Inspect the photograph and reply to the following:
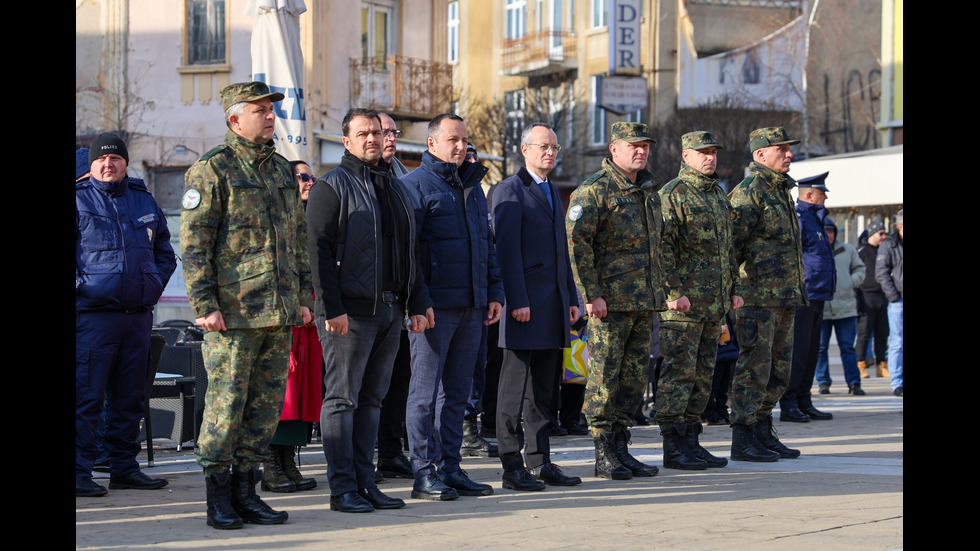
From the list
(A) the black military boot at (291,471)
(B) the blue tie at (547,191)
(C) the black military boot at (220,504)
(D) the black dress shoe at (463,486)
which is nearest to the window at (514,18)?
(B) the blue tie at (547,191)

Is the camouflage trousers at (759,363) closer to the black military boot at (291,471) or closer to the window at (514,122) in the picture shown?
the black military boot at (291,471)

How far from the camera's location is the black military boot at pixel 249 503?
6.23 meters

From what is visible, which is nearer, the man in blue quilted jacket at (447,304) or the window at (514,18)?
the man in blue quilted jacket at (447,304)

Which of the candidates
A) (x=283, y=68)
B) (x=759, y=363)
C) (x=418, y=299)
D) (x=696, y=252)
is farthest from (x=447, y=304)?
(x=283, y=68)

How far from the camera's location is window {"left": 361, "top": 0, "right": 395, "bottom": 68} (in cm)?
2470

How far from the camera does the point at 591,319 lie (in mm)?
8023

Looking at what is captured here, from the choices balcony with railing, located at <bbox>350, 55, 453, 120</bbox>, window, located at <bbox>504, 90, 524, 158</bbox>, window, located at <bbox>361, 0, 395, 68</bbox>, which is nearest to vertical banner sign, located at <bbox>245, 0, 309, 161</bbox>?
balcony with railing, located at <bbox>350, 55, 453, 120</bbox>

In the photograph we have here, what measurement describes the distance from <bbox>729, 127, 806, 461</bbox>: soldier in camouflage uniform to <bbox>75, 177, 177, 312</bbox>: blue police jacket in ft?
13.6

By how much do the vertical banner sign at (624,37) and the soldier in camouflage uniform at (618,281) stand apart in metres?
23.6

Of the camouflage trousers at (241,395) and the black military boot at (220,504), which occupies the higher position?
the camouflage trousers at (241,395)
